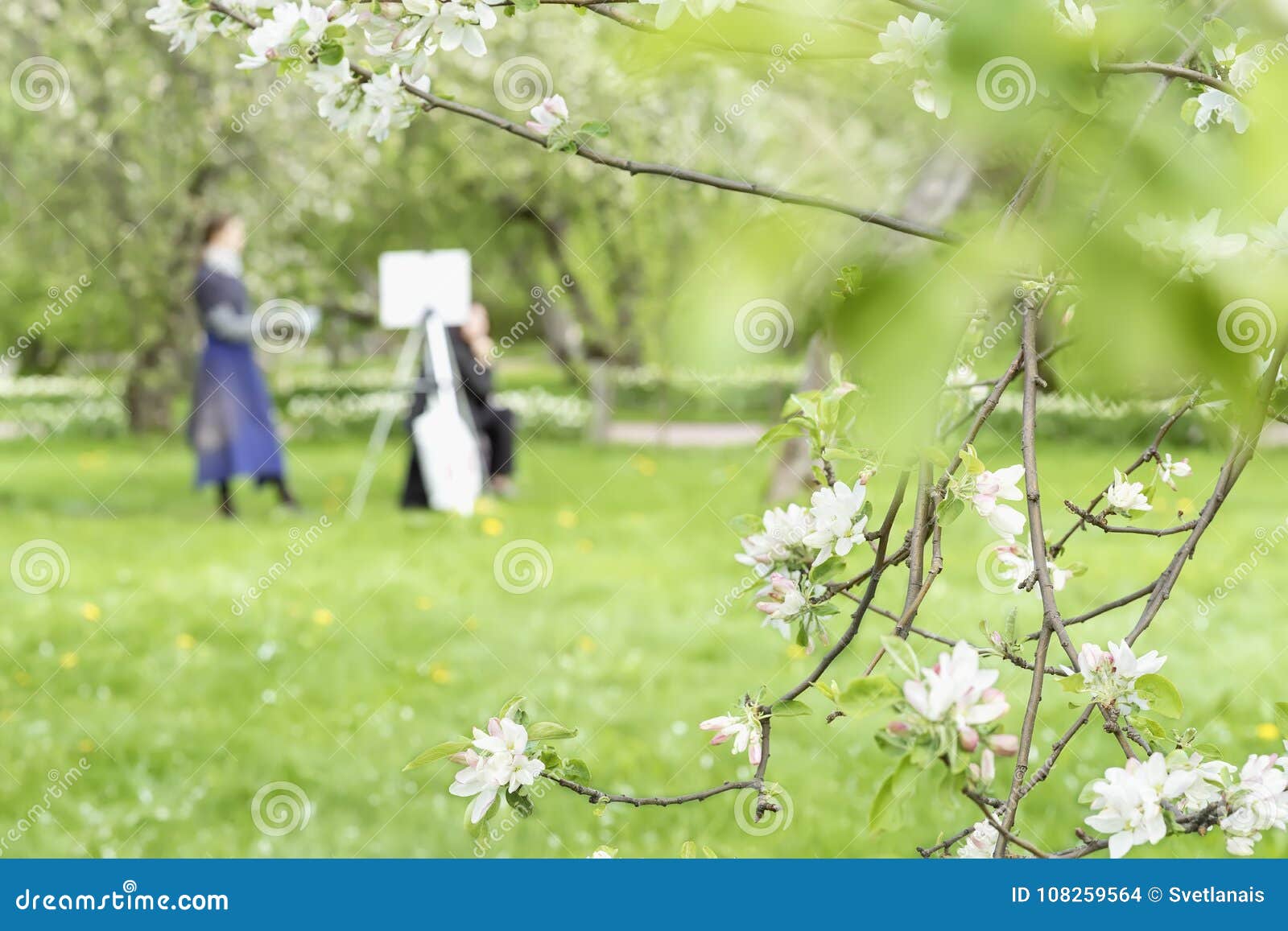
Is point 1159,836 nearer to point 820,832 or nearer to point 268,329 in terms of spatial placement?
point 820,832

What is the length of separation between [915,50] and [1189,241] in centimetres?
29

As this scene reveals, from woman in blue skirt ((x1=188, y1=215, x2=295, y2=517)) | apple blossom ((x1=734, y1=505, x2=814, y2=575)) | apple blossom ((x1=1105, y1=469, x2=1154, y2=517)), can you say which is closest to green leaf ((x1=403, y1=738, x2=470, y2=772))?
apple blossom ((x1=734, y1=505, x2=814, y2=575))

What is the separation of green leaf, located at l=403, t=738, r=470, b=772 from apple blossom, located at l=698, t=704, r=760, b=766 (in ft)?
0.72

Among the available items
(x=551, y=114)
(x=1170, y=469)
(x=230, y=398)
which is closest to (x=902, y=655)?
(x=551, y=114)

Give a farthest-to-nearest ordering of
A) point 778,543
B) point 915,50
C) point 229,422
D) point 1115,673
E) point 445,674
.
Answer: point 229,422, point 445,674, point 778,543, point 1115,673, point 915,50

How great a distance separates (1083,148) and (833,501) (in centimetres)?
49

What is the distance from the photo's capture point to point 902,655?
750mm

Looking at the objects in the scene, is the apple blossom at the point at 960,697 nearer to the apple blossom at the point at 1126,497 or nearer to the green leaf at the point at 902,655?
the green leaf at the point at 902,655

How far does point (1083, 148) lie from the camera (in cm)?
78

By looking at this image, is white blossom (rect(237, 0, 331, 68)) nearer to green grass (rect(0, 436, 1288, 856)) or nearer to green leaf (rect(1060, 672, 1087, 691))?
green grass (rect(0, 436, 1288, 856))

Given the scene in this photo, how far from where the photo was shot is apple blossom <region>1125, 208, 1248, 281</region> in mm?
655

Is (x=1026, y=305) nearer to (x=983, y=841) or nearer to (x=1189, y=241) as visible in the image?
(x=1189, y=241)

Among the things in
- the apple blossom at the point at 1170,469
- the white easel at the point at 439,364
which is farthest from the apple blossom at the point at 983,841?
the white easel at the point at 439,364

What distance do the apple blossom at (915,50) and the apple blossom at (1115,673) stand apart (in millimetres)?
434
